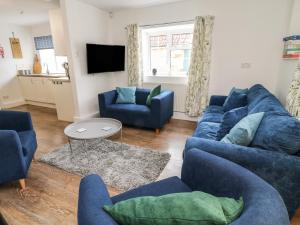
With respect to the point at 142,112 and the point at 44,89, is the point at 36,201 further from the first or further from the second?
the point at 44,89

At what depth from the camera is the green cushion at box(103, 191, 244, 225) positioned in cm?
64

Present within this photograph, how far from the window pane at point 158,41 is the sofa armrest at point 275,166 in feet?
10.8

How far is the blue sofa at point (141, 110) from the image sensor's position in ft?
10.6

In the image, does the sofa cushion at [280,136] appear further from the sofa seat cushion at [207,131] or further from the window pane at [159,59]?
the window pane at [159,59]

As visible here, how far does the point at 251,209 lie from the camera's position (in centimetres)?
68

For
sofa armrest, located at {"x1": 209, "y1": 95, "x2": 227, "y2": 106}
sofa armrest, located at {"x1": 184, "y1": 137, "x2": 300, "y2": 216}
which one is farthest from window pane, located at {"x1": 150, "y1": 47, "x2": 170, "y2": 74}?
sofa armrest, located at {"x1": 184, "y1": 137, "x2": 300, "y2": 216}

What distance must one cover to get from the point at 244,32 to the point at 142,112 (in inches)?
91.8

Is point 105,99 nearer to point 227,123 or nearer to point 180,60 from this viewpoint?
point 180,60

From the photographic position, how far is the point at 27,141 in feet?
6.70

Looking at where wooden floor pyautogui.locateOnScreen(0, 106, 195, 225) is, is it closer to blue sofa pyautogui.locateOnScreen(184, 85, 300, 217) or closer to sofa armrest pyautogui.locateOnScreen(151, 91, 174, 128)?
sofa armrest pyautogui.locateOnScreen(151, 91, 174, 128)

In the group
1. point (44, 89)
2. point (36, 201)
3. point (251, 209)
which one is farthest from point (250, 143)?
point (44, 89)

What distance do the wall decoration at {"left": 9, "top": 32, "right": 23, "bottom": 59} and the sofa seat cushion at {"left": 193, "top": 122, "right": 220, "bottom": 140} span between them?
19.1ft

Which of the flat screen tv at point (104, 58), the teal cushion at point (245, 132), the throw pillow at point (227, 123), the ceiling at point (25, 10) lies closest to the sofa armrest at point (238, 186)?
the teal cushion at point (245, 132)

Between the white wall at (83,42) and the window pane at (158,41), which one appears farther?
the window pane at (158,41)
